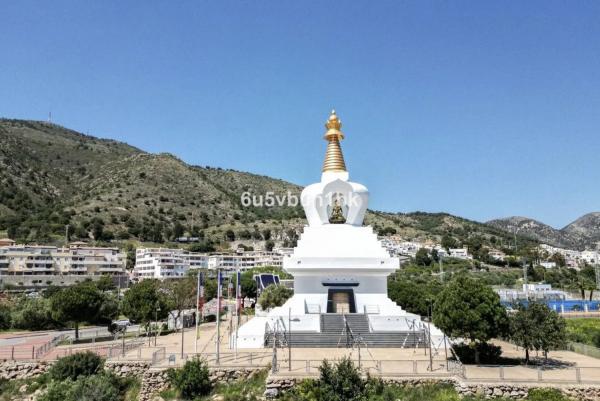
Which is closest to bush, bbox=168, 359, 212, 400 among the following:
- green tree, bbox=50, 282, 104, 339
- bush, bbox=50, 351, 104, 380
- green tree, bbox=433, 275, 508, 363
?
bush, bbox=50, 351, 104, 380

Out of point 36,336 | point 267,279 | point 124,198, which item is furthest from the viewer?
point 124,198

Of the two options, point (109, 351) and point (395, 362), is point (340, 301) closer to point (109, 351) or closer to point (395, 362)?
point (395, 362)

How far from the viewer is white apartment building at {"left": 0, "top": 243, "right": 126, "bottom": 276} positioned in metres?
77.3

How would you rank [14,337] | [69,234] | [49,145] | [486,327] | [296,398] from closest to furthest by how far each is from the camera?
[296,398] → [486,327] → [14,337] → [69,234] → [49,145]

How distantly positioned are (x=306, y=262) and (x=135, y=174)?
114 metres

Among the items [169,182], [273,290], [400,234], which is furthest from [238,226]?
[273,290]

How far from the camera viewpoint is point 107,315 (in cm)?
3497

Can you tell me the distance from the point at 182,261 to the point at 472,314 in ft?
271

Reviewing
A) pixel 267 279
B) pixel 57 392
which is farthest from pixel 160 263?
pixel 57 392

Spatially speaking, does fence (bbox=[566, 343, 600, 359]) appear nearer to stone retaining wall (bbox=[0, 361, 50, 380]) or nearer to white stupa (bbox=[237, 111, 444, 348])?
white stupa (bbox=[237, 111, 444, 348])

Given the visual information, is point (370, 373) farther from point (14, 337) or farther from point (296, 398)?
point (14, 337)

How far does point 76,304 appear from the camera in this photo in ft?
102

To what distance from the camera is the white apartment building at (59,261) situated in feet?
254

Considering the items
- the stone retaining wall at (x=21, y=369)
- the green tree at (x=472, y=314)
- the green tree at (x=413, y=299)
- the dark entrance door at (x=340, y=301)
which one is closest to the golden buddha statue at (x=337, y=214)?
the dark entrance door at (x=340, y=301)
